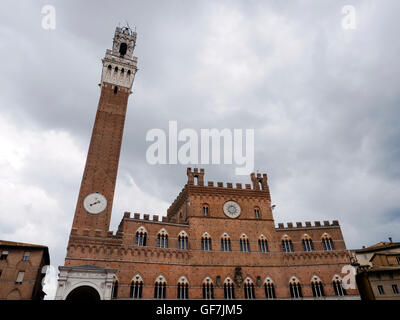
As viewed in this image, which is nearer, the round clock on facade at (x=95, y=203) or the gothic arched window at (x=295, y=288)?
the round clock on facade at (x=95, y=203)

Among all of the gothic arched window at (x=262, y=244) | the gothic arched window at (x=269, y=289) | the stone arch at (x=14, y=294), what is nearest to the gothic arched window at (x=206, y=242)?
the gothic arched window at (x=262, y=244)

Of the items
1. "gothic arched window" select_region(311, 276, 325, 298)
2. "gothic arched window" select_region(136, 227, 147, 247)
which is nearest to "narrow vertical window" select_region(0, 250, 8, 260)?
"gothic arched window" select_region(136, 227, 147, 247)

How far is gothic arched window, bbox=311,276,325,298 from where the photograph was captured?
102ft

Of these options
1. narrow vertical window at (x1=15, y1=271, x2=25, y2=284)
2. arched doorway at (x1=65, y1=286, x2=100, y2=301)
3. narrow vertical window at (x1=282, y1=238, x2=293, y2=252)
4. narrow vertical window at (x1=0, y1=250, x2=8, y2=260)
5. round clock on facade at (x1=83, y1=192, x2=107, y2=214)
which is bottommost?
arched doorway at (x1=65, y1=286, x2=100, y2=301)

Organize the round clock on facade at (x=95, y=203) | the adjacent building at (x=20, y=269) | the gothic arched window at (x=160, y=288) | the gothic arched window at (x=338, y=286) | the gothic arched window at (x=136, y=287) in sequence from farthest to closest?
the gothic arched window at (x=338, y=286), the round clock on facade at (x=95, y=203), the gothic arched window at (x=160, y=288), the gothic arched window at (x=136, y=287), the adjacent building at (x=20, y=269)

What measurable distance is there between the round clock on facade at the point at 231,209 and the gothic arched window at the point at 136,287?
506 inches

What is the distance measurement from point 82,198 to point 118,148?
7481mm

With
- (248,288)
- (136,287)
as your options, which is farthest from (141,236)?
(248,288)

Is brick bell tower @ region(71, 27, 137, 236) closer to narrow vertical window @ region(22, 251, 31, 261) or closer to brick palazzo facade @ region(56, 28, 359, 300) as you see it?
brick palazzo facade @ region(56, 28, 359, 300)

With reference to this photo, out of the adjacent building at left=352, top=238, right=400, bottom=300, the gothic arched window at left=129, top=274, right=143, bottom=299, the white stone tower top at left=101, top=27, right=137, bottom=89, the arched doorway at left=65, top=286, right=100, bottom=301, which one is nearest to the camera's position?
the arched doorway at left=65, top=286, right=100, bottom=301

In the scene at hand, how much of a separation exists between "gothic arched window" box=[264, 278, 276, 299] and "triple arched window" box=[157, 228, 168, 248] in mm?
11966

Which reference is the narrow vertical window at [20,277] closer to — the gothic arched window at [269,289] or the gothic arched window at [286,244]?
the gothic arched window at [269,289]

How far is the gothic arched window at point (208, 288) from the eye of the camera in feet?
98.0

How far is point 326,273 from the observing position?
32031 mm
